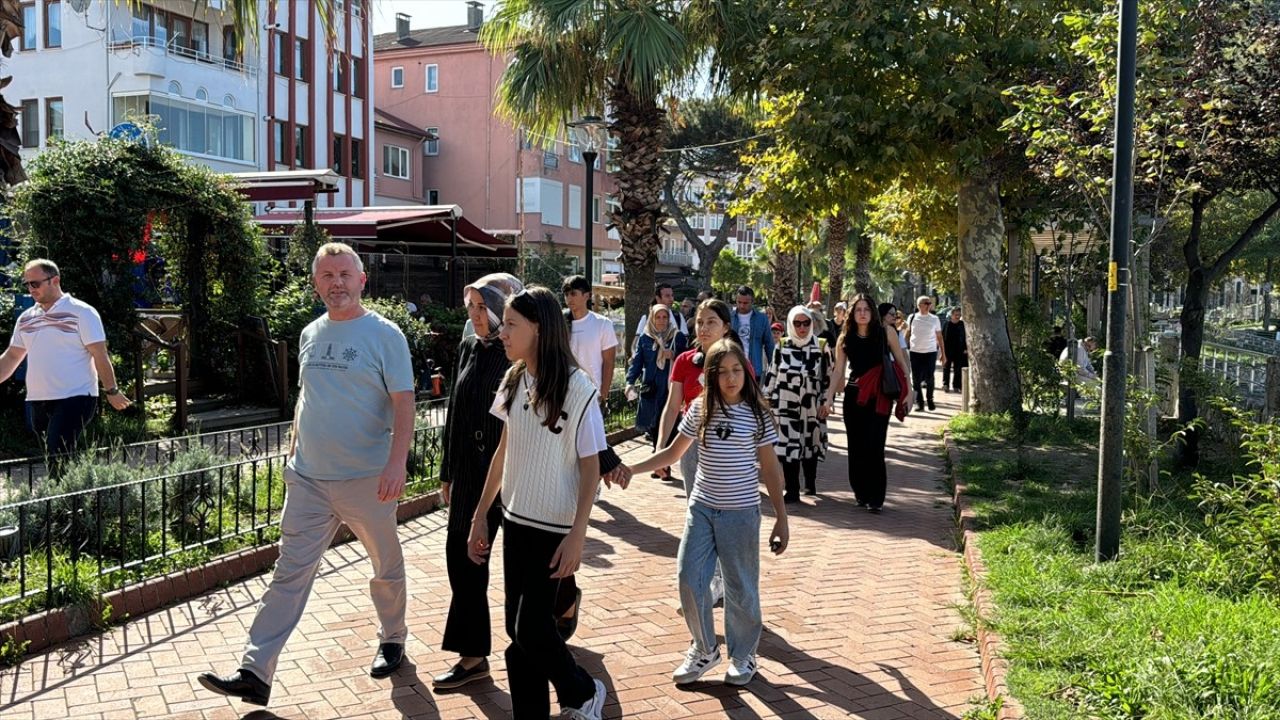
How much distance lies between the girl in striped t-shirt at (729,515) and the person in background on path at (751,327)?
6276mm

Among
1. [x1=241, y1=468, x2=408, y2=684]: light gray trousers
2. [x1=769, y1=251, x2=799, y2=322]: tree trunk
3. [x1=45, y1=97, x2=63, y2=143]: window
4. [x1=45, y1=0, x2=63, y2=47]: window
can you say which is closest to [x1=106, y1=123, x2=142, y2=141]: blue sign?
[x1=241, y1=468, x2=408, y2=684]: light gray trousers

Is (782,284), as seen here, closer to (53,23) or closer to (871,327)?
(871,327)

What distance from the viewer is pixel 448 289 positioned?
21.5 meters

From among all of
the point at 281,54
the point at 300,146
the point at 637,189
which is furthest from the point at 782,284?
the point at 281,54

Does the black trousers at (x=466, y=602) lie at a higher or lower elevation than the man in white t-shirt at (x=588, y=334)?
lower

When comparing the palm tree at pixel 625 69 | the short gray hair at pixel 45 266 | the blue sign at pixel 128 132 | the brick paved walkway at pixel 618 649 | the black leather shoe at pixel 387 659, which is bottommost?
the brick paved walkway at pixel 618 649

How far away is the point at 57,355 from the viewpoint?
7539 mm

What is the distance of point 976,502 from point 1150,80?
347 centimetres

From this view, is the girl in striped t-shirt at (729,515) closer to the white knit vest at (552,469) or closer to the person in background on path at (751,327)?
the white knit vest at (552,469)

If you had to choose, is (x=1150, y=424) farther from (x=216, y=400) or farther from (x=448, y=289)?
(x=448, y=289)

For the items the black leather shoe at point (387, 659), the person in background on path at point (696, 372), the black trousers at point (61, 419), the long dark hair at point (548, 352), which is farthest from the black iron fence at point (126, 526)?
the long dark hair at point (548, 352)

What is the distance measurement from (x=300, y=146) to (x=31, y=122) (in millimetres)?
8208

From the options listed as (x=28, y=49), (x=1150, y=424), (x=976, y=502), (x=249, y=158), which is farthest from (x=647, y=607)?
(x=28, y=49)

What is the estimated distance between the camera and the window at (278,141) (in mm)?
37125
